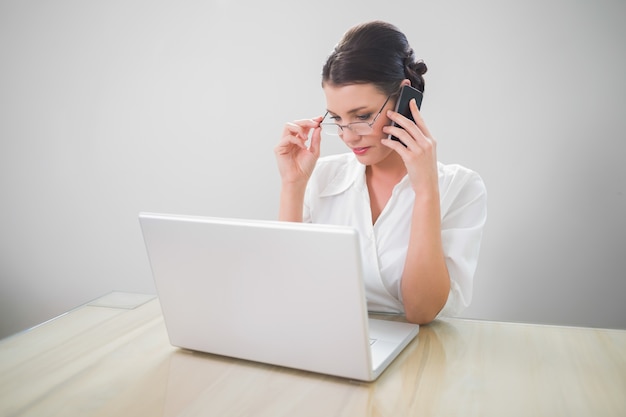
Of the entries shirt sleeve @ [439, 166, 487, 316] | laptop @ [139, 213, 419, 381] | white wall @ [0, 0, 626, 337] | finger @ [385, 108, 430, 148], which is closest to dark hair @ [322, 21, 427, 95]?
finger @ [385, 108, 430, 148]

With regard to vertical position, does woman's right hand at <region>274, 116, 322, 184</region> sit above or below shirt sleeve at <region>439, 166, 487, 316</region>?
above

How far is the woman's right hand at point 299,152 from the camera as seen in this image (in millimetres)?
1740

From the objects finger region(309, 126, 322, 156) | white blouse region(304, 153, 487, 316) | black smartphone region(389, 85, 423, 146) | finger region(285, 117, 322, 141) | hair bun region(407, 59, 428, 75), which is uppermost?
hair bun region(407, 59, 428, 75)

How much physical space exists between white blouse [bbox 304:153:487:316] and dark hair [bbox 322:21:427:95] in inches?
11.7

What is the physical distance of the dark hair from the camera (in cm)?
157

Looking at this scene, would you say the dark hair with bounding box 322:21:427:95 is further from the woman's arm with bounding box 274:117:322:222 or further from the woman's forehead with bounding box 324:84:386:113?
the woman's arm with bounding box 274:117:322:222

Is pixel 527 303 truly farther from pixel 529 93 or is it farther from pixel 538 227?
pixel 529 93

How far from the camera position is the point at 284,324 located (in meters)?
1.13

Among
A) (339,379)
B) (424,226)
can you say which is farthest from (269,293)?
(424,226)

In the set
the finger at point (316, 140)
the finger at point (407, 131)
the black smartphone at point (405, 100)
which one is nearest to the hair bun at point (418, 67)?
the black smartphone at point (405, 100)

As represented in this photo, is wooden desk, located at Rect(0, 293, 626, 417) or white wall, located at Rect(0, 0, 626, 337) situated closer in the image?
wooden desk, located at Rect(0, 293, 626, 417)

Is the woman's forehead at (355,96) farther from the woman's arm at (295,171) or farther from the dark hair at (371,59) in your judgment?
the woman's arm at (295,171)

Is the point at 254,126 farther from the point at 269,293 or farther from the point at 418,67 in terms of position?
the point at 269,293

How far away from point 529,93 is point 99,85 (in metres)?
2.14
